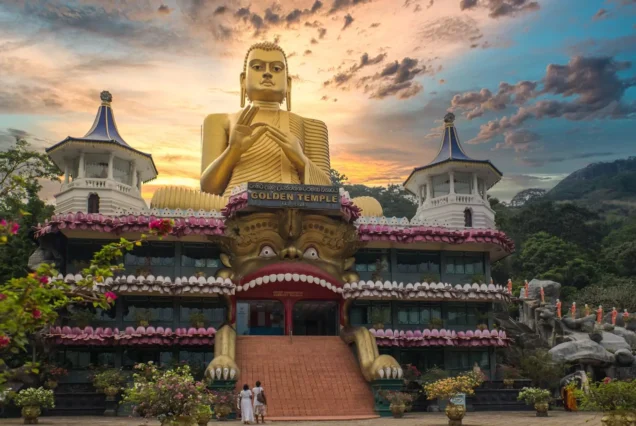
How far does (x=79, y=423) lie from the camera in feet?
67.2

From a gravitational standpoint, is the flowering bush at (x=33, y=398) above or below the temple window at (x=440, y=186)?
below

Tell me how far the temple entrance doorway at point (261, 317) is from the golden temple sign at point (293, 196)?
→ 6150 millimetres

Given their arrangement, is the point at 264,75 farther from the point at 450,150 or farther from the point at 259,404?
the point at 259,404

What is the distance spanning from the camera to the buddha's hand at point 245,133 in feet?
101

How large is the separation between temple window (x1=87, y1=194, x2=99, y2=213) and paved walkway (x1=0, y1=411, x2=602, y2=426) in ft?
42.0

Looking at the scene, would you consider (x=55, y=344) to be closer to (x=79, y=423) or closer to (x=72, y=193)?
(x=79, y=423)

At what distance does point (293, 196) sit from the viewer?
27.4 metres

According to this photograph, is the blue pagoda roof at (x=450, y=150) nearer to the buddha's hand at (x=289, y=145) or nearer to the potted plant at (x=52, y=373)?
the buddha's hand at (x=289, y=145)

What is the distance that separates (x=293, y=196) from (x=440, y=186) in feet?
45.1

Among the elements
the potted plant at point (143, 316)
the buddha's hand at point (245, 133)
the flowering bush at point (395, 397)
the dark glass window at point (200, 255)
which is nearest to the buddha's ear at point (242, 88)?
the buddha's hand at point (245, 133)

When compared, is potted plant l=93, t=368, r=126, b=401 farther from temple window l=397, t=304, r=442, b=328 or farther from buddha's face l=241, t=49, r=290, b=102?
buddha's face l=241, t=49, r=290, b=102

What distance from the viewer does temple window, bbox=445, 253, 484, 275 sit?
103 feet

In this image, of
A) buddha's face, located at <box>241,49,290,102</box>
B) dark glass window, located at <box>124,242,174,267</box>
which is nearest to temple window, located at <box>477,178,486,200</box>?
buddha's face, located at <box>241,49,290,102</box>

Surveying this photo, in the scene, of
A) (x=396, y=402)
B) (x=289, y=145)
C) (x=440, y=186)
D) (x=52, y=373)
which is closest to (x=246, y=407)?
(x=396, y=402)
